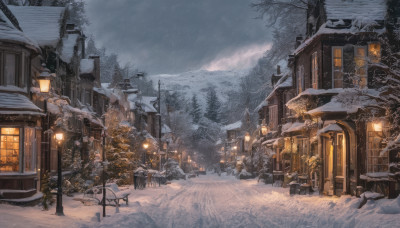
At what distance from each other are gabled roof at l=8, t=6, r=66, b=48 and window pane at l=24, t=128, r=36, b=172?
5530mm

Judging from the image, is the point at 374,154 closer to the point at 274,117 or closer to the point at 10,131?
the point at 10,131

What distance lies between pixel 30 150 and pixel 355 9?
16.5m

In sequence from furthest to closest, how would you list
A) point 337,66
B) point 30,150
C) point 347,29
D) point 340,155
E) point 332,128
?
1. point 340,155
2. point 337,66
3. point 347,29
4. point 332,128
5. point 30,150

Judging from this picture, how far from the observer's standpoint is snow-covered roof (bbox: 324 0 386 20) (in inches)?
929

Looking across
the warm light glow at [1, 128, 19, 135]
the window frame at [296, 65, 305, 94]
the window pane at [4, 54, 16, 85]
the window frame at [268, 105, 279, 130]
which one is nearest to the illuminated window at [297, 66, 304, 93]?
the window frame at [296, 65, 305, 94]

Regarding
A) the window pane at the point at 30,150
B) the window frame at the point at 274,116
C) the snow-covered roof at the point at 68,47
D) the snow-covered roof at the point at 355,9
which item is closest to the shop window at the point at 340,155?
the snow-covered roof at the point at 355,9

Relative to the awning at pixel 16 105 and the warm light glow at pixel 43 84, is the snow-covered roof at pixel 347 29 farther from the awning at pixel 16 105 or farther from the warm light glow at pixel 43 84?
the awning at pixel 16 105

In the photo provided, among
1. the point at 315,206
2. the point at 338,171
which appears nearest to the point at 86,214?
the point at 315,206

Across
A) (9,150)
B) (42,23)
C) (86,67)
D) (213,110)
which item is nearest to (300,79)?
(86,67)

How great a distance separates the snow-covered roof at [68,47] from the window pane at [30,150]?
7.45 meters

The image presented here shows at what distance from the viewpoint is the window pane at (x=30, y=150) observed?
20.7m

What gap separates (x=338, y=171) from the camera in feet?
80.1

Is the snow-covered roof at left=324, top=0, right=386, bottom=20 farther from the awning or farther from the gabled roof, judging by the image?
the awning

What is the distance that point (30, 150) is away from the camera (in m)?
21.1
